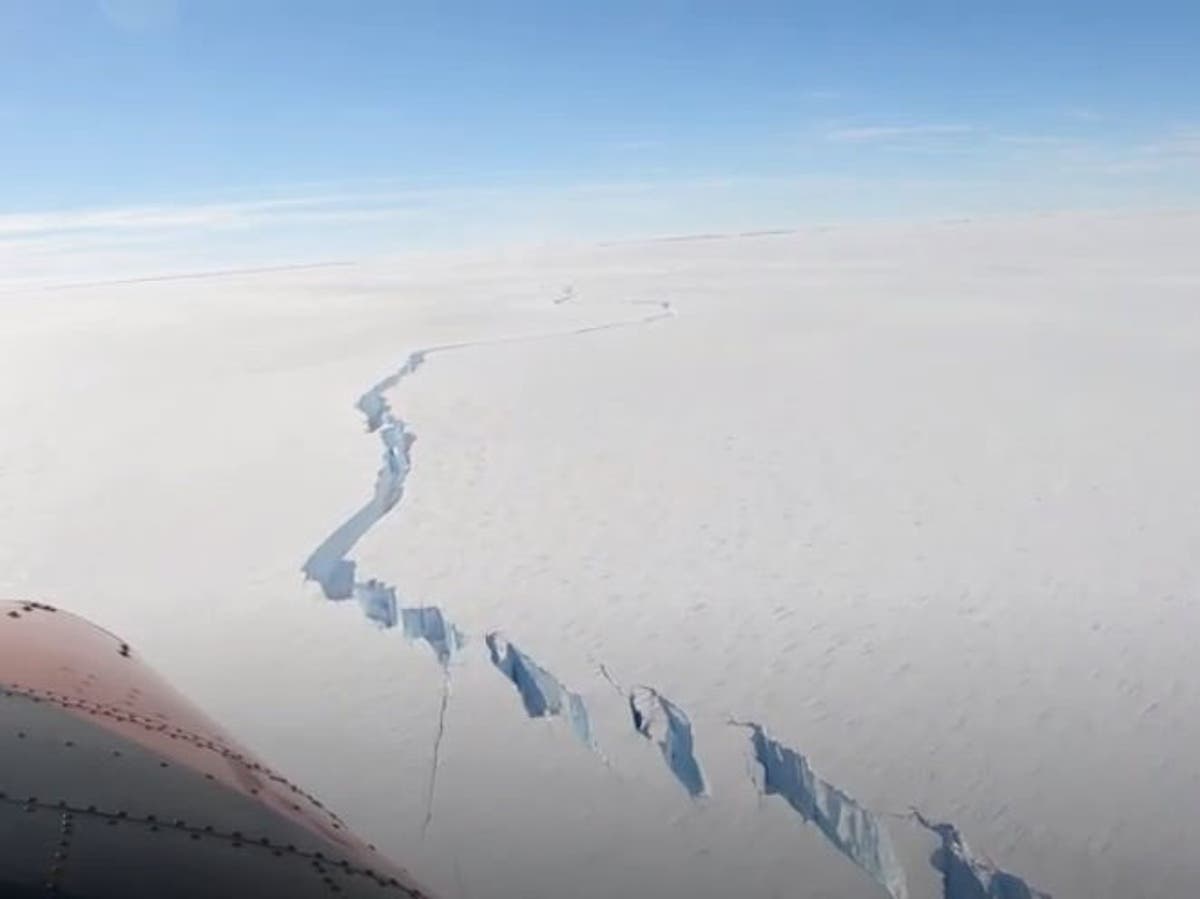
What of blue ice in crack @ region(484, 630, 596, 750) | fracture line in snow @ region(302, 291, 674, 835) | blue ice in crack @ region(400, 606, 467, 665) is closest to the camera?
blue ice in crack @ region(484, 630, 596, 750)

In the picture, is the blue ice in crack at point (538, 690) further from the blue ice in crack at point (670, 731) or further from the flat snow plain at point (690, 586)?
the blue ice in crack at point (670, 731)

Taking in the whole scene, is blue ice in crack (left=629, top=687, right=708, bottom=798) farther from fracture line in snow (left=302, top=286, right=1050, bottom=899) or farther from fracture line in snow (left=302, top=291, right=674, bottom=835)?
fracture line in snow (left=302, top=291, right=674, bottom=835)

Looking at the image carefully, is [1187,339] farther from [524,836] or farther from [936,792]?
[524,836]

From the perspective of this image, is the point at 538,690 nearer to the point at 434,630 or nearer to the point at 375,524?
the point at 434,630

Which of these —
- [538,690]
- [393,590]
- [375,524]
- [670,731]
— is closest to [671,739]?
[670,731]

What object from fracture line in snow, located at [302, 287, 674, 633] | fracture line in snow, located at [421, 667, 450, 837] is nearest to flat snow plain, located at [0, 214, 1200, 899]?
fracture line in snow, located at [421, 667, 450, 837]

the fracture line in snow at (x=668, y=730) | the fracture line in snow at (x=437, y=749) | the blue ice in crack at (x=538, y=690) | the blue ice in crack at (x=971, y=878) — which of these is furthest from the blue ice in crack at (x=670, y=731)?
the blue ice in crack at (x=971, y=878)
